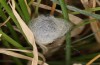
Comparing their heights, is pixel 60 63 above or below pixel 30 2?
below

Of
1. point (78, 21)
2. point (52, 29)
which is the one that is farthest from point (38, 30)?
point (78, 21)

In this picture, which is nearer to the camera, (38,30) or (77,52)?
(38,30)

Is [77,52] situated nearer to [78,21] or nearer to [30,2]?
[78,21]

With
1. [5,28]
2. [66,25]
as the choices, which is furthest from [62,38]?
[5,28]

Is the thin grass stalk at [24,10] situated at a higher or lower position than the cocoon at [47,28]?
higher

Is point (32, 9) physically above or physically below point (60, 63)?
above

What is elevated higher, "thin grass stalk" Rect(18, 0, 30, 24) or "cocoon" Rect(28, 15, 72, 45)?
"thin grass stalk" Rect(18, 0, 30, 24)

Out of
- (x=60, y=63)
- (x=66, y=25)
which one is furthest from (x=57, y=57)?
(x=66, y=25)

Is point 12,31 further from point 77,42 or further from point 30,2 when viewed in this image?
point 77,42
